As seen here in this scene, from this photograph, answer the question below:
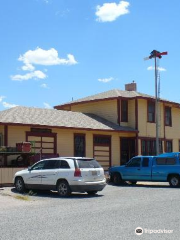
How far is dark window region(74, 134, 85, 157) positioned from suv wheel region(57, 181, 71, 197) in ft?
34.1

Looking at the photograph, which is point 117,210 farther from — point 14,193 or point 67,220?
point 14,193

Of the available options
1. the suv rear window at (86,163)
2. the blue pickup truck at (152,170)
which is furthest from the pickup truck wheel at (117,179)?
the suv rear window at (86,163)

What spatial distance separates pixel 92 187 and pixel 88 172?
0.64m

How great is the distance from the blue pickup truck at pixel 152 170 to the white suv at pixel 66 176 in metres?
5.46

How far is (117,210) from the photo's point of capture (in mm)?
12719

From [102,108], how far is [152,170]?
36.8 feet

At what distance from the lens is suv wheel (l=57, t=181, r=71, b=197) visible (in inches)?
666

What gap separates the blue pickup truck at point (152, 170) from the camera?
21.8 meters

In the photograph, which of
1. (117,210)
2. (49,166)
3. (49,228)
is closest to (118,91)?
(49,166)

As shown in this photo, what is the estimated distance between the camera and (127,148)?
31.5 metres

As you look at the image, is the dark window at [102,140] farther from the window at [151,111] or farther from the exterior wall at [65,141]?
the window at [151,111]

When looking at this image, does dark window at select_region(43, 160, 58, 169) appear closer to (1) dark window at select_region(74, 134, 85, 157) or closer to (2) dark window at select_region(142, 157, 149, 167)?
(2) dark window at select_region(142, 157, 149, 167)

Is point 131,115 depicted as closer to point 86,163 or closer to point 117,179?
point 117,179

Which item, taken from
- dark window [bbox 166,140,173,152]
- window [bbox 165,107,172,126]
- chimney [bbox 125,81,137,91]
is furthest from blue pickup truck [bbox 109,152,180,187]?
chimney [bbox 125,81,137,91]
